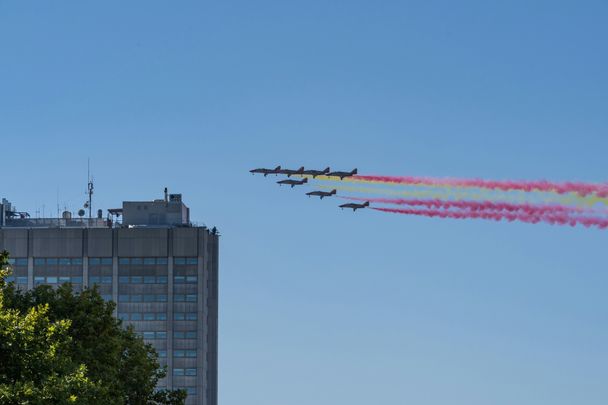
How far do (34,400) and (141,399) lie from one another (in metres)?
60.6

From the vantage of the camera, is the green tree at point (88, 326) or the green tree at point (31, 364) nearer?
the green tree at point (31, 364)

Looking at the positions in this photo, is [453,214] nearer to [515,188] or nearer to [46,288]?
[515,188]

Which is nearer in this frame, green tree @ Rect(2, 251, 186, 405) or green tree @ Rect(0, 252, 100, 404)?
green tree @ Rect(0, 252, 100, 404)

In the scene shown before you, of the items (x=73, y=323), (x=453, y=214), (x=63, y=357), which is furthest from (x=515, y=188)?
(x=63, y=357)

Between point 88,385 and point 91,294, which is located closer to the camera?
point 88,385

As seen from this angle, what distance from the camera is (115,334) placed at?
146 m

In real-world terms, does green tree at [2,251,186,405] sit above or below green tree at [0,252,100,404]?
above

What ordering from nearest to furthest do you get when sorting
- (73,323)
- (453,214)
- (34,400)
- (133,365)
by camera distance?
(34,400) → (73,323) → (133,365) → (453,214)

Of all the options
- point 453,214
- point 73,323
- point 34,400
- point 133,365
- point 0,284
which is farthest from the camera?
point 453,214

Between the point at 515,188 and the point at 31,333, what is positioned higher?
the point at 515,188

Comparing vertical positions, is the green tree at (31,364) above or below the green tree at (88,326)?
below

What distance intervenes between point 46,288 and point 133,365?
16524 mm

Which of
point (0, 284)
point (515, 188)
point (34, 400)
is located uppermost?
point (515, 188)

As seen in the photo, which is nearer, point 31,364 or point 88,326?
point 31,364
